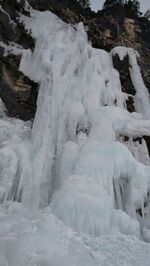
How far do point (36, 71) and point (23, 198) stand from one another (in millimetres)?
5123

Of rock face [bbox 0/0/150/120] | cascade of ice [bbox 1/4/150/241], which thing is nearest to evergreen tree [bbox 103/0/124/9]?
rock face [bbox 0/0/150/120]

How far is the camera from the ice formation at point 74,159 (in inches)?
254

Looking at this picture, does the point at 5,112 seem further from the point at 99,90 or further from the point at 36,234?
the point at 36,234

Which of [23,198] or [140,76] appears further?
[140,76]

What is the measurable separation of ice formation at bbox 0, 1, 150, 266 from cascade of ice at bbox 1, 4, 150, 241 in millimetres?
19

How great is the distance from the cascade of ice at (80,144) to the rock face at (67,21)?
0.46 meters

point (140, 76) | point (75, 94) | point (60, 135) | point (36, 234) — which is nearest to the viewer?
point (36, 234)

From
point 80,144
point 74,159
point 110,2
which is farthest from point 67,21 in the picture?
point 74,159

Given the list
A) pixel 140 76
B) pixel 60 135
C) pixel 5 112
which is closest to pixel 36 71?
pixel 5 112

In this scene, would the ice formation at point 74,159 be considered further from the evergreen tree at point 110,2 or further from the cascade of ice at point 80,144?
the evergreen tree at point 110,2

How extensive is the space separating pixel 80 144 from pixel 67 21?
804cm

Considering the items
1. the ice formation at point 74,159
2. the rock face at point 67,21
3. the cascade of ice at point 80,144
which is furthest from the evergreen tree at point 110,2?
the ice formation at point 74,159

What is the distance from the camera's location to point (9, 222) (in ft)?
21.1

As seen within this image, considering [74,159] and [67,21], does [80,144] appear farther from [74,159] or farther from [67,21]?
[67,21]
